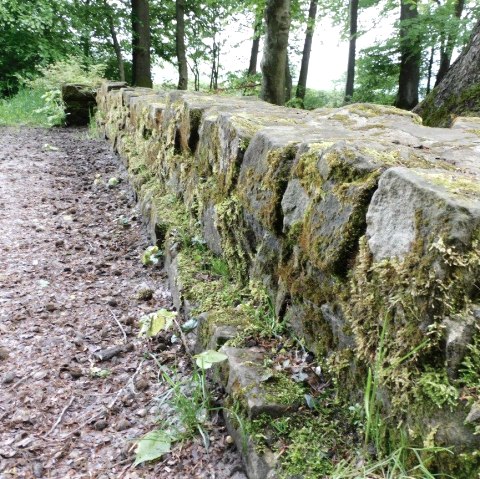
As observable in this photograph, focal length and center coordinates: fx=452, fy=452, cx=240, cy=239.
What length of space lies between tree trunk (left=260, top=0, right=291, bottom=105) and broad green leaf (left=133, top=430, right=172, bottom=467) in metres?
5.22

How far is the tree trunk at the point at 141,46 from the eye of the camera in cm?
1318

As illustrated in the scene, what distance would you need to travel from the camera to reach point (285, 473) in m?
1.41

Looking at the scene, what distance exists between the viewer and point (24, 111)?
9891mm

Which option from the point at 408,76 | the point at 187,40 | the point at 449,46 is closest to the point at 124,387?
the point at 449,46

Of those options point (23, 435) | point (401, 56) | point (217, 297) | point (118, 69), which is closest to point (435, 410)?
point (217, 297)

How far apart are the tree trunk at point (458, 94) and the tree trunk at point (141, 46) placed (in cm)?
1078

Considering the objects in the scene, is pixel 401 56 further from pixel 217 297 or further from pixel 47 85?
pixel 217 297

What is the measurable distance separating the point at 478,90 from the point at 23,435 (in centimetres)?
384

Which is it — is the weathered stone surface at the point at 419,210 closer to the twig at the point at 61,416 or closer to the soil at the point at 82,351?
the soil at the point at 82,351

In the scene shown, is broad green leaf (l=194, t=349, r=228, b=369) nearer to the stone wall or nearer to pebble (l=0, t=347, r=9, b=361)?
the stone wall

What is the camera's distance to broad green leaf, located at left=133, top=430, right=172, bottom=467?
1.72 meters

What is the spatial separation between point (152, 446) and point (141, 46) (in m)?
13.3

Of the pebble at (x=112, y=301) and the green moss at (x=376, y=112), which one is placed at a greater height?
the green moss at (x=376, y=112)

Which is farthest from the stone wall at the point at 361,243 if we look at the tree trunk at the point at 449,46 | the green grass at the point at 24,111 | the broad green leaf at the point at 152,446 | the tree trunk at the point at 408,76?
the tree trunk at the point at 408,76
